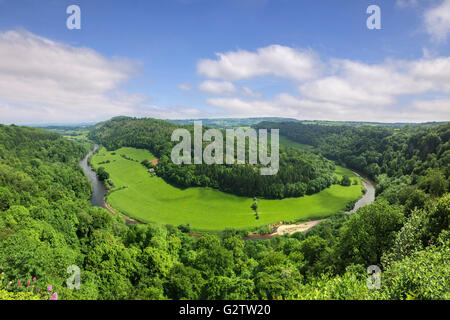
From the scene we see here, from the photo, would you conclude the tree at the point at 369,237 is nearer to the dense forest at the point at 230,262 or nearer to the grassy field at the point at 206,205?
the dense forest at the point at 230,262

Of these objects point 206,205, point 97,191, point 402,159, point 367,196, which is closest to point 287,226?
point 206,205

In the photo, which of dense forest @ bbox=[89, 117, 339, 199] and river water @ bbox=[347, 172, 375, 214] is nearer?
river water @ bbox=[347, 172, 375, 214]
